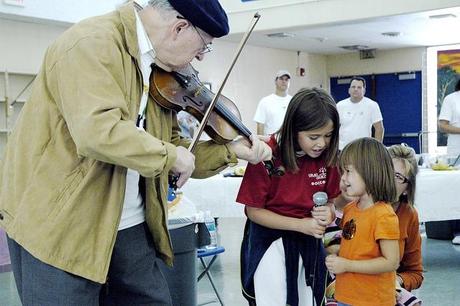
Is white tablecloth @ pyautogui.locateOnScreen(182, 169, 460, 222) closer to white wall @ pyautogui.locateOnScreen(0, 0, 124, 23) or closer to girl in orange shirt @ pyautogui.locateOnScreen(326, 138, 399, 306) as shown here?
girl in orange shirt @ pyautogui.locateOnScreen(326, 138, 399, 306)

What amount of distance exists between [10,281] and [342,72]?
9.40 meters

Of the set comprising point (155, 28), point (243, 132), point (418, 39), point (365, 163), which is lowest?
point (365, 163)

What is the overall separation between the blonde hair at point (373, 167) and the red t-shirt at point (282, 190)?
0.17 m

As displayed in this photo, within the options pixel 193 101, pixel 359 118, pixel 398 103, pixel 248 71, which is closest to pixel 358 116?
pixel 359 118

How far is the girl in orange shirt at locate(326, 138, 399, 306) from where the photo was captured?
2.03 metres

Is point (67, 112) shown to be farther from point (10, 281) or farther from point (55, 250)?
point (10, 281)

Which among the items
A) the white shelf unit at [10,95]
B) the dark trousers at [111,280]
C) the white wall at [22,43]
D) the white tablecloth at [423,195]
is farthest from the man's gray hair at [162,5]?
the white wall at [22,43]

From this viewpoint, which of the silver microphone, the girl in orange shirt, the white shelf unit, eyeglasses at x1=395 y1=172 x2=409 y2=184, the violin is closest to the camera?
the violin

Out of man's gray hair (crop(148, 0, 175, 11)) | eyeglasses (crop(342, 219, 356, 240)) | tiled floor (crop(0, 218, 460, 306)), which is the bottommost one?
tiled floor (crop(0, 218, 460, 306))

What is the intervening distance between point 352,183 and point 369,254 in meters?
0.24

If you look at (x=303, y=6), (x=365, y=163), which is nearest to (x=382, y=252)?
(x=365, y=163)

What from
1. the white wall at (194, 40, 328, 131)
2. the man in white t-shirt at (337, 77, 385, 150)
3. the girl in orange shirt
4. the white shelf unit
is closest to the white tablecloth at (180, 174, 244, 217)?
the girl in orange shirt

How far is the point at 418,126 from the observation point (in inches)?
455

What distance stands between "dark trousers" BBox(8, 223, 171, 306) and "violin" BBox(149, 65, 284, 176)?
0.32 metres
